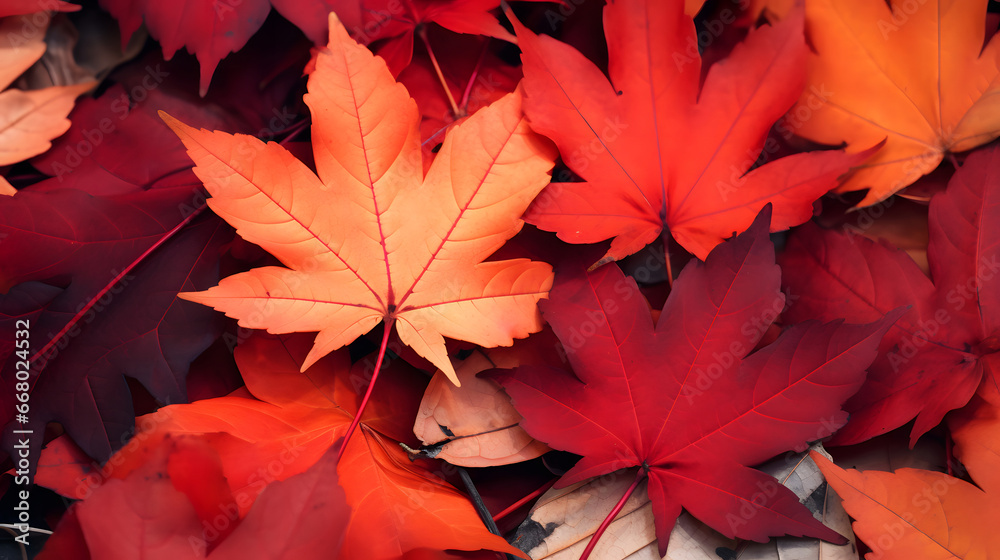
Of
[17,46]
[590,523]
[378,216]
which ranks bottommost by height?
[590,523]

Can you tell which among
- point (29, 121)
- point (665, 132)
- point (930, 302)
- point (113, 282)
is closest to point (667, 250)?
point (665, 132)

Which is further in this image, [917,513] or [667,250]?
[667,250]

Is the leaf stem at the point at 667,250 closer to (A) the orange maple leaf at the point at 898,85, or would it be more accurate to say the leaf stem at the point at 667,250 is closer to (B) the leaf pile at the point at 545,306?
(B) the leaf pile at the point at 545,306

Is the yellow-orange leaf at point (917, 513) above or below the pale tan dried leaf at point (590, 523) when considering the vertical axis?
above

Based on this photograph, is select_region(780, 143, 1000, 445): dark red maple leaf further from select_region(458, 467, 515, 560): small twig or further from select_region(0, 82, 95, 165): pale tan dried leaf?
select_region(0, 82, 95, 165): pale tan dried leaf

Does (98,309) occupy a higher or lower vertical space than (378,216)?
lower

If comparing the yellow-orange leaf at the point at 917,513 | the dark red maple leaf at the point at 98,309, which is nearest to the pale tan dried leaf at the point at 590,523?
the yellow-orange leaf at the point at 917,513

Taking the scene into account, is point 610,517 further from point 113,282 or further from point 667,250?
point 113,282
